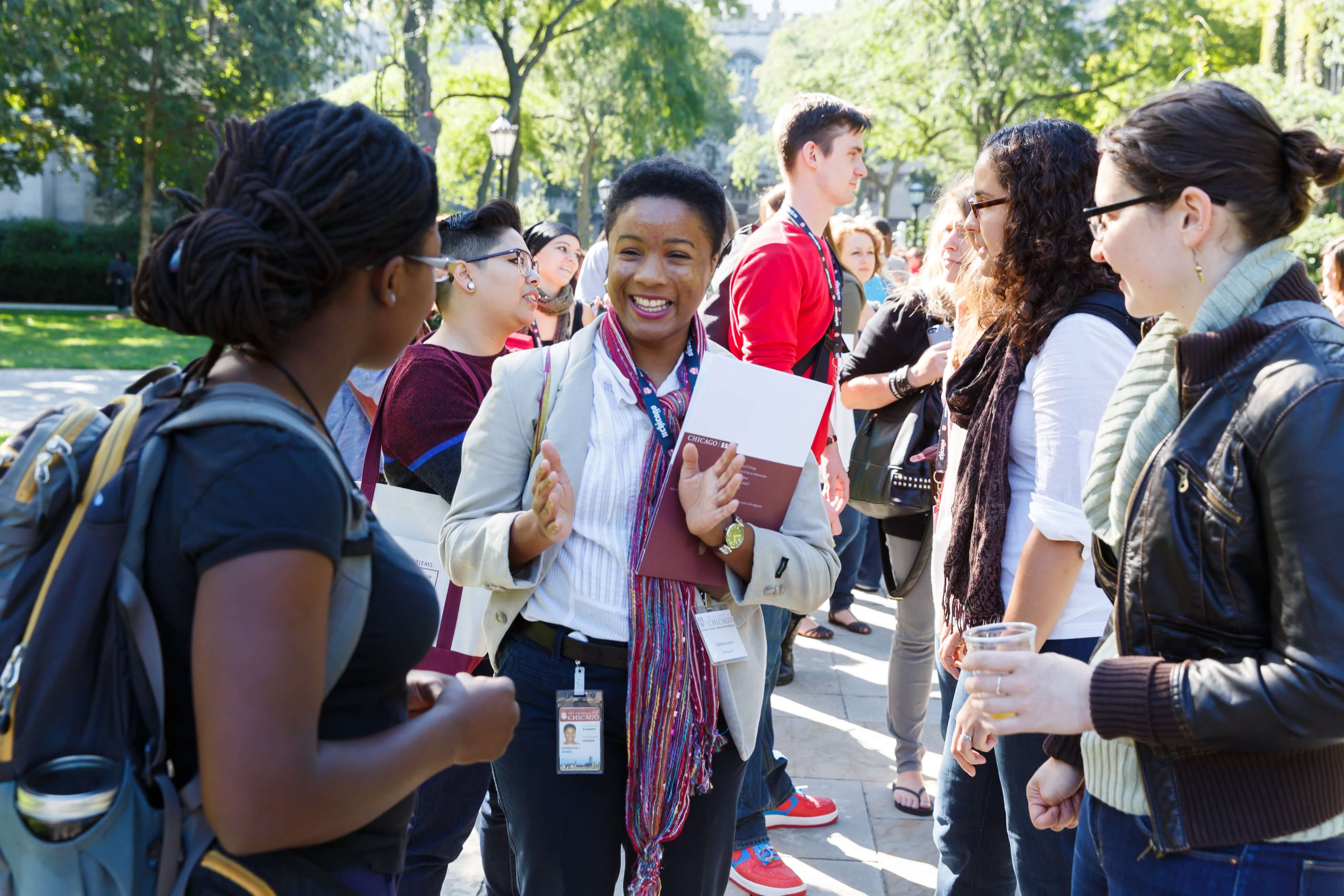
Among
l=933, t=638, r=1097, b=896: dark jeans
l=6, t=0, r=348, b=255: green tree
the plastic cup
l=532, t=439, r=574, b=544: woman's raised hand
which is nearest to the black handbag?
l=933, t=638, r=1097, b=896: dark jeans

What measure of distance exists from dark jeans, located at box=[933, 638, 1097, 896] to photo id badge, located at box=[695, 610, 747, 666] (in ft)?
2.13

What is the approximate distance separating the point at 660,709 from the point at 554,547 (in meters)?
0.42

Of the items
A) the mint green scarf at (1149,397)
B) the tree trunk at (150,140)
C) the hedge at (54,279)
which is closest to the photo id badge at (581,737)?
the mint green scarf at (1149,397)

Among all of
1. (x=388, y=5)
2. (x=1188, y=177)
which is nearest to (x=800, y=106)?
(x=1188, y=177)

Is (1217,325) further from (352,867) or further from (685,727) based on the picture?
(352,867)

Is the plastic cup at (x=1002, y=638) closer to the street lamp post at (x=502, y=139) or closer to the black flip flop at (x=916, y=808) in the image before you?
the black flip flop at (x=916, y=808)

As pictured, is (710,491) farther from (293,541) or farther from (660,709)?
(293,541)

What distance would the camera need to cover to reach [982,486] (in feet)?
8.79

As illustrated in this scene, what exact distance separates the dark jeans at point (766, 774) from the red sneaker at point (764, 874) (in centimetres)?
3

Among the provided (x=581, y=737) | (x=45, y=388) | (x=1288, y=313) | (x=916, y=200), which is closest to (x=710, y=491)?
(x=581, y=737)

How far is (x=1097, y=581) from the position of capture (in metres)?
2.13

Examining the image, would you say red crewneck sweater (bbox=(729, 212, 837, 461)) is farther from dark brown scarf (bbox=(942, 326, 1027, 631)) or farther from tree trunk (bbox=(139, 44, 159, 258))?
tree trunk (bbox=(139, 44, 159, 258))

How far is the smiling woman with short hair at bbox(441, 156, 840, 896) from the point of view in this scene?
2379mm

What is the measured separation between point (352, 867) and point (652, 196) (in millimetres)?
1648
